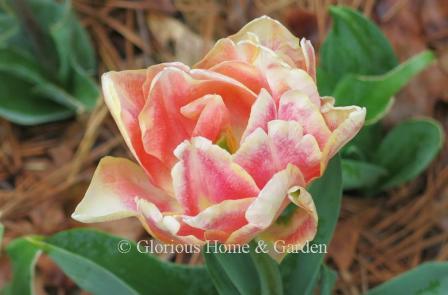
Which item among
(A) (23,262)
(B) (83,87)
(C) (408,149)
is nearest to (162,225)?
(A) (23,262)

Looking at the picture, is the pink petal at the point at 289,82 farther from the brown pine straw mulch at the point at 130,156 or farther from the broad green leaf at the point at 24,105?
the broad green leaf at the point at 24,105

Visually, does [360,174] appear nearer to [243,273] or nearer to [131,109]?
[243,273]

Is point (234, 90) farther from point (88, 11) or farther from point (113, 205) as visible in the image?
point (88, 11)

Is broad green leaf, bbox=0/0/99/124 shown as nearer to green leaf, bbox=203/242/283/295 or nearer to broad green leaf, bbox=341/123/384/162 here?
broad green leaf, bbox=341/123/384/162

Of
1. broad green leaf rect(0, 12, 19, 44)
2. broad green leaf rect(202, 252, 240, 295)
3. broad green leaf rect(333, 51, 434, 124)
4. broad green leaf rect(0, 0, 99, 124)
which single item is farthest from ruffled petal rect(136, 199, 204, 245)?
broad green leaf rect(0, 12, 19, 44)

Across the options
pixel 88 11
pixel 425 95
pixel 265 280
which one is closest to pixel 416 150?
pixel 425 95

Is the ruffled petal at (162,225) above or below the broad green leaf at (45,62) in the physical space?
above

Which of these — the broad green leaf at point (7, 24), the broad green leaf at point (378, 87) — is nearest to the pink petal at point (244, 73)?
the broad green leaf at point (378, 87)
